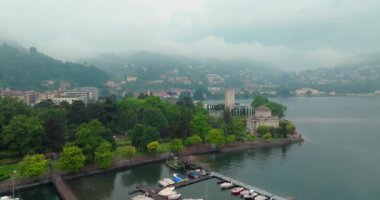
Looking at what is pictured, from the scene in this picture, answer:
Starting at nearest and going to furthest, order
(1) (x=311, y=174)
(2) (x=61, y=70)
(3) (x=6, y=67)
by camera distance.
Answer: (1) (x=311, y=174) → (3) (x=6, y=67) → (2) (x=61, y=70)

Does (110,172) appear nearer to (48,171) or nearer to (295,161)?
(48,171)

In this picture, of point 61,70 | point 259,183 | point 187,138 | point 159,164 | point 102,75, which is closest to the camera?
point 259,183

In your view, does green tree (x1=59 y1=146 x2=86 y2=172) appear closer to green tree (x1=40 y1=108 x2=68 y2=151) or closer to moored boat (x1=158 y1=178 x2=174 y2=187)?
green tree (x1=40 y1=108 x2=68 y2=151)

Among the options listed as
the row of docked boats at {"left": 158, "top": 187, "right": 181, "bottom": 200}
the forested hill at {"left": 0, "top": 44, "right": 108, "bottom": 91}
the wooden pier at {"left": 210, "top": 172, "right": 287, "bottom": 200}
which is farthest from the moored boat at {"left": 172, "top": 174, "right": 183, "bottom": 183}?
the forested hill at {"left": 0, "top": 44, "right": 108, "bottom": 91}

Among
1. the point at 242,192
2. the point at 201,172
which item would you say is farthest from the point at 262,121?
the point at 242,192

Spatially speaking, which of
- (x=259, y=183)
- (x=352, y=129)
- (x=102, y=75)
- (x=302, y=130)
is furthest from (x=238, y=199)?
(x=102, y=75)

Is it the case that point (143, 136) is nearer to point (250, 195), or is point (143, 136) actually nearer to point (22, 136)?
point (22, 136)
